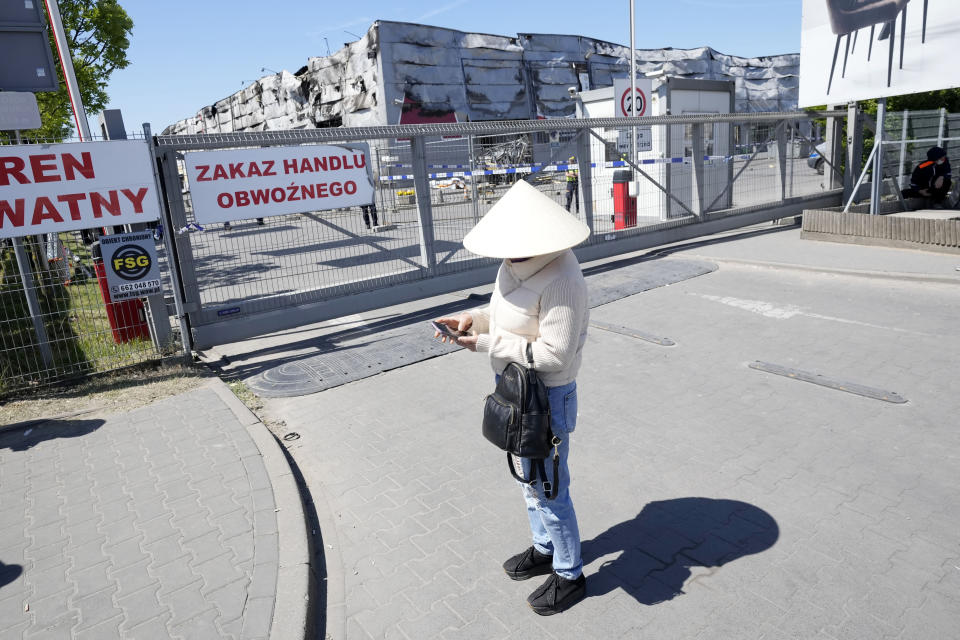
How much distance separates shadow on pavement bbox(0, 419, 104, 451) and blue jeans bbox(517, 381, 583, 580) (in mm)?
4349

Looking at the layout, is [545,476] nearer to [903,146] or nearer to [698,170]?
[698,170]

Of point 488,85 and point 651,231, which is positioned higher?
point 488,85

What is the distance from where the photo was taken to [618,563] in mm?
3354

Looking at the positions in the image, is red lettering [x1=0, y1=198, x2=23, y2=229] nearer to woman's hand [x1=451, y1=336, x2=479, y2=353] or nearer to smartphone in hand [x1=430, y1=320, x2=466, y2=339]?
smartphone in hand [x1=430, y1=320, x2=466, y2=339]

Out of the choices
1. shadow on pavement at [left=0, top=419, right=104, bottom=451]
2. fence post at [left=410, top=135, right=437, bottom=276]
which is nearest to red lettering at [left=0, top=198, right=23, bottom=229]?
shadow on pavement at [left=0, top=419, right=104, bottom=451]

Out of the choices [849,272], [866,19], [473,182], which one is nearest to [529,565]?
[473,182]

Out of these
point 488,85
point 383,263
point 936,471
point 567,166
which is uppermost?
point 488,85

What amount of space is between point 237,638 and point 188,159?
551cm

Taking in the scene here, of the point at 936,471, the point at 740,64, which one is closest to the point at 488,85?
the point at 740,64

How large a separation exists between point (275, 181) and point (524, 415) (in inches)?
225

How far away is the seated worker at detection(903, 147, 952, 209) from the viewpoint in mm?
13391

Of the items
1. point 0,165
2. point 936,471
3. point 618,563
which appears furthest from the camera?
point 0,165

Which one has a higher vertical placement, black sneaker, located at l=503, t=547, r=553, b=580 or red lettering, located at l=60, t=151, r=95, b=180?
red lettering, located at l=60, t=151, r=95, b=180

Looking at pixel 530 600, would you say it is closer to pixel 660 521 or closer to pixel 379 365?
pixel 660 521
